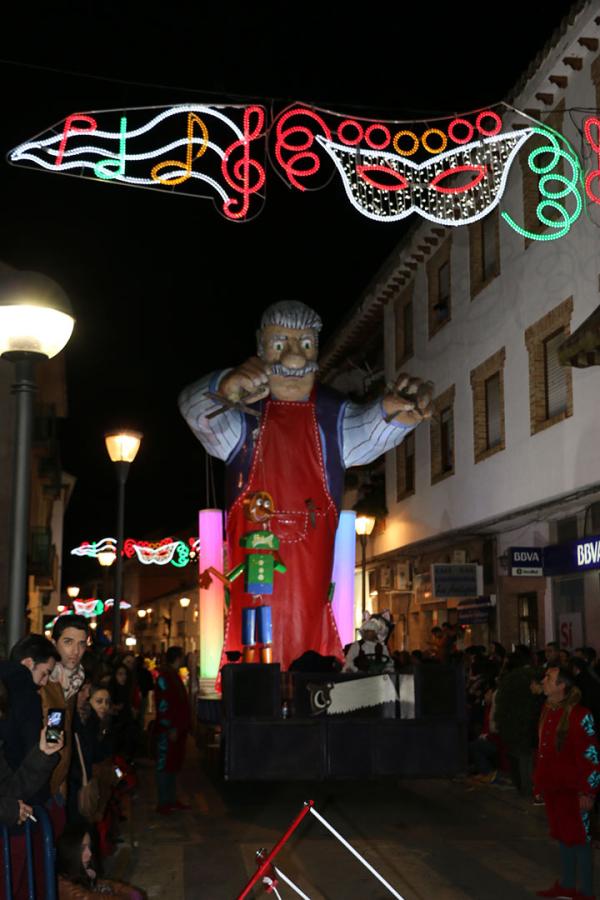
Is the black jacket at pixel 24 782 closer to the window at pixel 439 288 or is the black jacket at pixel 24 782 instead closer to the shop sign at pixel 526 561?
the shop sign at pixel 526 561

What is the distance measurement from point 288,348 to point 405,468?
1627cm

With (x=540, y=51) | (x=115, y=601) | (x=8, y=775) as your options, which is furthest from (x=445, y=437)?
(x=8, y=775)

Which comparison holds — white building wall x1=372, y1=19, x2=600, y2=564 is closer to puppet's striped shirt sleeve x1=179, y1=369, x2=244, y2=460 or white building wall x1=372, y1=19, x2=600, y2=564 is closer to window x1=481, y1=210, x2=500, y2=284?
window x1=481, y1=210, x2=500, y2=284

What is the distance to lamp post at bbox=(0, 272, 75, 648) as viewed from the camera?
7797 mm

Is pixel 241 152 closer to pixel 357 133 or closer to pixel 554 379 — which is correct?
pixel 357 133

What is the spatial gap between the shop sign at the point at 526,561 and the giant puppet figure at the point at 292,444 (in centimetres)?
721

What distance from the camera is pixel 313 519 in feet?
40.9

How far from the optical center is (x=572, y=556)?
18078mm

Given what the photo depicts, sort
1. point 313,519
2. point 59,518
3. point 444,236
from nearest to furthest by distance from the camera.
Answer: point 313,519 → point 444,236 → point 59,518

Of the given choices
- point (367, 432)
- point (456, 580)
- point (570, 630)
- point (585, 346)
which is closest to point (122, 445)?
point (367, 432)

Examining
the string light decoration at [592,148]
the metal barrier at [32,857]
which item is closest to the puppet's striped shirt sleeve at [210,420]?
the string light decoration at [592,148]

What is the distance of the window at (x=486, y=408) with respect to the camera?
22.1 meters

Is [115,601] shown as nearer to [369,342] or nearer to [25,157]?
[25,157]

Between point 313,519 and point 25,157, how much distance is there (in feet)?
15.8
